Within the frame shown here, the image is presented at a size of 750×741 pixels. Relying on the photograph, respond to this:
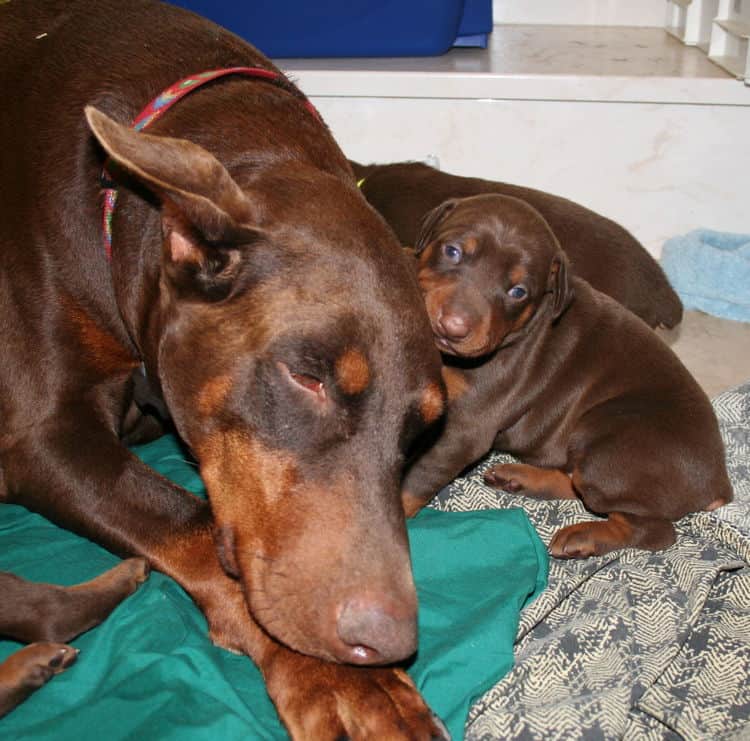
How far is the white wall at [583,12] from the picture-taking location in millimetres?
6715

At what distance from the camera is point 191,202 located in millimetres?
1962

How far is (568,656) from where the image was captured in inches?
100

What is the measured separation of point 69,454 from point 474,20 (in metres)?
4.20

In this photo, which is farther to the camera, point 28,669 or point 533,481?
point 533,481

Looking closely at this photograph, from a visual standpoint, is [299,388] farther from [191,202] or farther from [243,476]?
[191,202]

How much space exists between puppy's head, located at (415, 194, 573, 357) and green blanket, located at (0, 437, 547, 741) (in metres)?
0.61

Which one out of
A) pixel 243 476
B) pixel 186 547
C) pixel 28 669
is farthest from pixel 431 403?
pixel 28 669

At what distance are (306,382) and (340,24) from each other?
361 centimetres

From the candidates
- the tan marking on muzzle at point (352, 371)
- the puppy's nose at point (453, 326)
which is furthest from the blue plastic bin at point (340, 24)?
the tan marking on muzzle at point (352, 371)

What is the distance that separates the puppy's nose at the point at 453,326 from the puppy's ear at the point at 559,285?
0.40 meters

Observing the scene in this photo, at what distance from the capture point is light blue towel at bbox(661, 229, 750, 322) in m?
4.79

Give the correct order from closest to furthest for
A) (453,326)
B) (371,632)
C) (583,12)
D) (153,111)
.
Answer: (371,632)
(153,111)
(453,326)
(583,12)

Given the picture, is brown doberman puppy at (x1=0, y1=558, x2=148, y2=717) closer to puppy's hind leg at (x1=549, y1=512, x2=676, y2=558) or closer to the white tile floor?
puppy's hind leg at (x1=549, y1=512, x2=676, y2=558)

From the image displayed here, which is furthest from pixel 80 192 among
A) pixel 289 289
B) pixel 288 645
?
pixel 288 645
